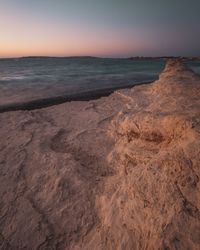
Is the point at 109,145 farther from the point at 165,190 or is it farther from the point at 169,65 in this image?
the point at 165,190

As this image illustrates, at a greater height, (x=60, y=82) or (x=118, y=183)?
(x=118, y=183)

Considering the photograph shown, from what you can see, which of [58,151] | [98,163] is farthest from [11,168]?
[98,163]

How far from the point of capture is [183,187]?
1.84m

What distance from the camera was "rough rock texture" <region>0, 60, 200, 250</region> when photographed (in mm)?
1845

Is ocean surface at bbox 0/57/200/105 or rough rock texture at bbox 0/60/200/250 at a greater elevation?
rough rock texture at bbox 0/60/200/250

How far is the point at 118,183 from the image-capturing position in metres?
2.65

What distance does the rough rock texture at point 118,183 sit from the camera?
1.84 metres

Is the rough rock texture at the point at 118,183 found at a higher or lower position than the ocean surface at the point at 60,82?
higher

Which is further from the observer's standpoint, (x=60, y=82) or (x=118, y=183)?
(x=60, y=82)

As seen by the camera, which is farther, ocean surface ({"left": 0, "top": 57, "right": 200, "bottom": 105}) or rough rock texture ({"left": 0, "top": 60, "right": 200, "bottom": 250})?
ocean surface ({"left": 0, "top": 57, "right": 200, "bottom": 105})

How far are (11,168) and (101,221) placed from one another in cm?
226

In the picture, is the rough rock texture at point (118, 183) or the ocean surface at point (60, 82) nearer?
the rough rock texture at point (118, 183)

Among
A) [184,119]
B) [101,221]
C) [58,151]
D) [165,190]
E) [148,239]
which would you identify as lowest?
[58,151]

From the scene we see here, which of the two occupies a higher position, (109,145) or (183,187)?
(183,187)
